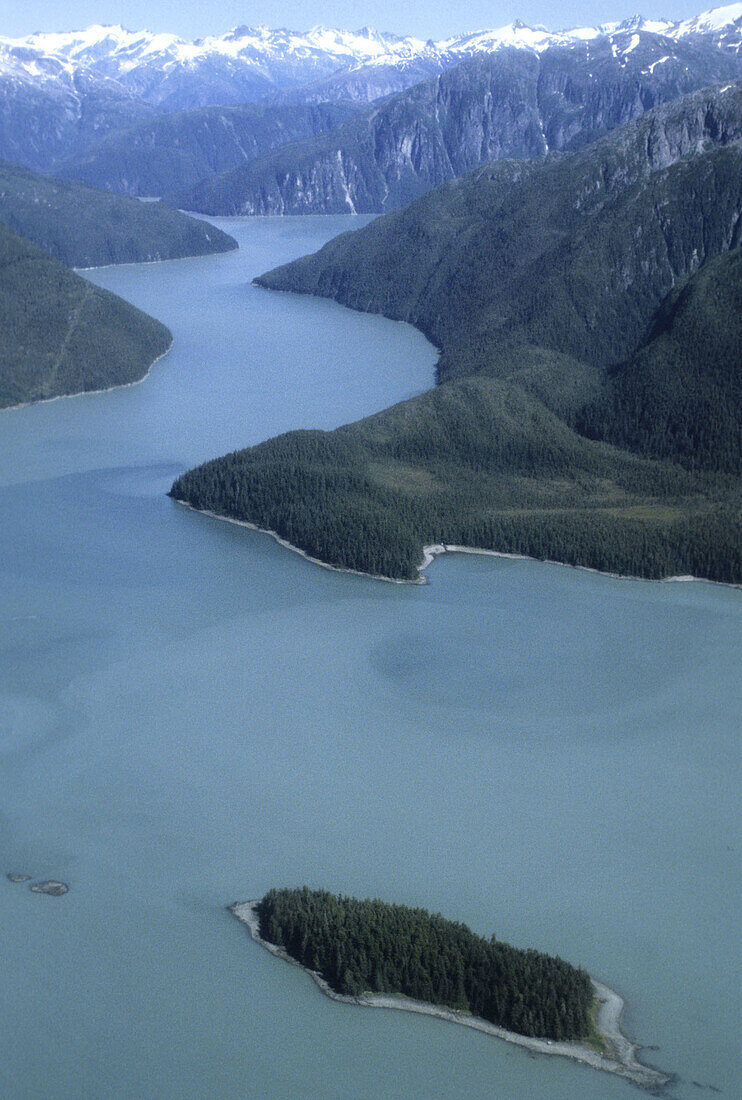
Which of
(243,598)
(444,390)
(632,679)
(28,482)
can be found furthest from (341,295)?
(632,679)

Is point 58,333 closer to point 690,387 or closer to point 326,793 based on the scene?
point 690,387

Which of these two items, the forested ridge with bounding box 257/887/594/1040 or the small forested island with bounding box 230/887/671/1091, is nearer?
the small forested island with bounding box 230/887/671/1091

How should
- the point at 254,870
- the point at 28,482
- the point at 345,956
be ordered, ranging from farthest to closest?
the point at 28,482
the point at 254,870
the point at 345,956

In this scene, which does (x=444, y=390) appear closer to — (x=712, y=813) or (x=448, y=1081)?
(x=712, y=813)

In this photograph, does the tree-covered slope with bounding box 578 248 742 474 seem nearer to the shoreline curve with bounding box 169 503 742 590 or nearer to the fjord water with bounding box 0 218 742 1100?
the shoreline curve with bounding box 169 503 742 590

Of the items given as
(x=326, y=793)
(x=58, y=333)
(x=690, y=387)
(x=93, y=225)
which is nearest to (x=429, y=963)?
(x=326, y=793)

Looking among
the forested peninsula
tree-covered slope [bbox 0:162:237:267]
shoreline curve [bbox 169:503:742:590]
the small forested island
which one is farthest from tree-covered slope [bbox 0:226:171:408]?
the small forested island
